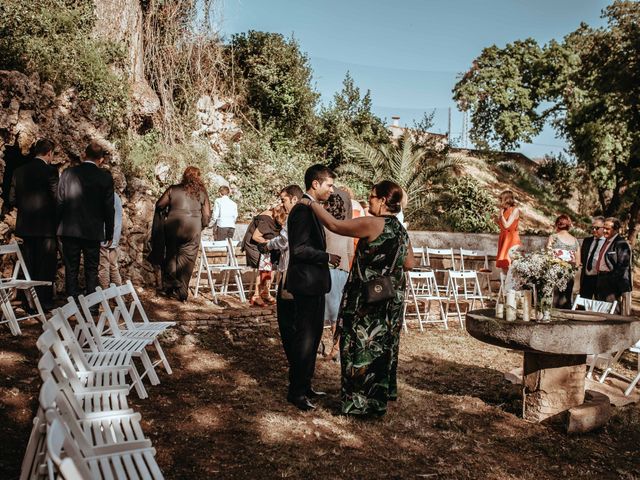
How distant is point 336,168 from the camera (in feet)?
61.6

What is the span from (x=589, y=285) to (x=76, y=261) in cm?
670

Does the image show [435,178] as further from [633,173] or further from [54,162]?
[54,162]

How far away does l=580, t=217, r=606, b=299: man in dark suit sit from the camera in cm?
827

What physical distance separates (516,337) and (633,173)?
16158 millimetres

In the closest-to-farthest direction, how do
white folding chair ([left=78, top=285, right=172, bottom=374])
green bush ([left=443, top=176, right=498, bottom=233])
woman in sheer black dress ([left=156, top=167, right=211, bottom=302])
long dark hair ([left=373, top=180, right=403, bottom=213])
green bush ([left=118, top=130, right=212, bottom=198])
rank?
white folding chair ([left=78, top=285, right=172, bottom=374]), long dark hair ([left=373, top=180, right=403, bottom=213]), woman in sheer black dress ([left=156, top=167, right=211, bottom=302]), green bush ([left=118, top=130, right=212, bottom=198]), green bush ([left=443, top=176, right=498, bottom=233])

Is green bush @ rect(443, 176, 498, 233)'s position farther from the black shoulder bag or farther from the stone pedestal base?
the black shoulder bag

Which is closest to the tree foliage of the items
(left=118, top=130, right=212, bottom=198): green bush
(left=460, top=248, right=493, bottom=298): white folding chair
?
(left=460, top=248, right=493, bottom=298): white folding chair

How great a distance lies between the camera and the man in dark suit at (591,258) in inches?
326

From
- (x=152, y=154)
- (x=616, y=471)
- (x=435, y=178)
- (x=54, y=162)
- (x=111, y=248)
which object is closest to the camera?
(x=616, y=471)

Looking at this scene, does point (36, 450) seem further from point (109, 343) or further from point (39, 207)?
point (39, 207)

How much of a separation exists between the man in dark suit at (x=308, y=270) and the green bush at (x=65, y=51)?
7243 mm

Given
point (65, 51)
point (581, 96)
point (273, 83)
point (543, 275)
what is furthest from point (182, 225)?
point (581, 96)

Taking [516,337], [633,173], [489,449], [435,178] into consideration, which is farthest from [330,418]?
[633,173]

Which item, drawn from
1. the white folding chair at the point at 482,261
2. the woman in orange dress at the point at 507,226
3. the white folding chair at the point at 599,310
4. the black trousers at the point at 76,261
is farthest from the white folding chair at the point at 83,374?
the white folding chair at the point at 482,261
